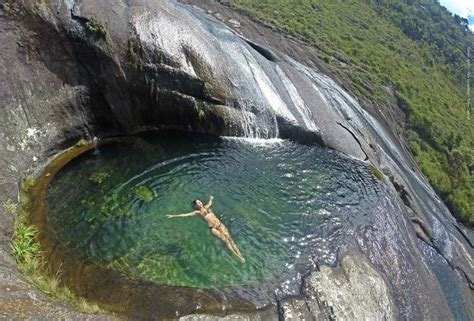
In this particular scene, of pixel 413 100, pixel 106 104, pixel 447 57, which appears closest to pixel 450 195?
pixel 413 100

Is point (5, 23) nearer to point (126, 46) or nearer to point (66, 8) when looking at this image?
point (66, 8)

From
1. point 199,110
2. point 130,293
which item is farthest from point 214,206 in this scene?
point 199,110

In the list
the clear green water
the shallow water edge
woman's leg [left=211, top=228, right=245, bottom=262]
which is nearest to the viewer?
the shallow water edge

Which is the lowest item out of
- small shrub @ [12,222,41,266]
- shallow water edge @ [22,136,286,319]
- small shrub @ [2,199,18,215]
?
small shrub @ [2,199,18,215]

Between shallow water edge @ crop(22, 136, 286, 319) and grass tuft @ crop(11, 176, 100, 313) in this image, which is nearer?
grass tuft @ crop(11, 176, 100, 313)

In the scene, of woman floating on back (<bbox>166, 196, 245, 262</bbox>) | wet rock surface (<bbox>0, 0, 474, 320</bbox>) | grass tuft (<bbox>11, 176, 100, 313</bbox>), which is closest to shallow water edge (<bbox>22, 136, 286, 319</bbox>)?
grass tuft (<bbox>11, 176, 100, 313</bbox>)

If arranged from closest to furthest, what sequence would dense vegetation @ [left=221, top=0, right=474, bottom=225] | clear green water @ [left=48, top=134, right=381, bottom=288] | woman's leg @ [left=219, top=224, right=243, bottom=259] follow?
clear green water @ [left=48, top=134, right=381, bottom=288] < woman's leg @ [left=219, top=224, right=243, bottom=259] < dense vegetation @ [left=221, top=0, right=474, bottom=225]

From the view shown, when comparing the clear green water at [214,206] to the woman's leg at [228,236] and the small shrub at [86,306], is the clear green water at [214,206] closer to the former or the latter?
the woman's leg at [228,236]

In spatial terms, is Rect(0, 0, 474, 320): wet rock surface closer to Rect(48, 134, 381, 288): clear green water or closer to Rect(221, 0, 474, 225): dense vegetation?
Rect(48, 134, 381, 288): clear green water
